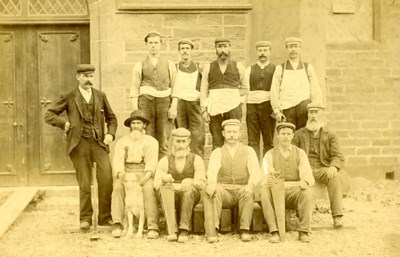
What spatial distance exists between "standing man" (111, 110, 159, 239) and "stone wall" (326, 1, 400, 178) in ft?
14.1

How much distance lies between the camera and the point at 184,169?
7.63 m

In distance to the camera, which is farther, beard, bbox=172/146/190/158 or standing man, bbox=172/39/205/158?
standing man, bbox=172/39/205/158

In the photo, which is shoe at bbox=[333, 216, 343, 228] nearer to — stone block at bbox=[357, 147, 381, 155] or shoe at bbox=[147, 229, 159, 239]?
shoe at bbox=[147, 229, 159, 239]

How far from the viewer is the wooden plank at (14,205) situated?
834 centimetres

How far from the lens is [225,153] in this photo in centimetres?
763

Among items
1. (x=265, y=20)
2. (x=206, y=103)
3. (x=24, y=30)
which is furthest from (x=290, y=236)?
(x=24, y=30)

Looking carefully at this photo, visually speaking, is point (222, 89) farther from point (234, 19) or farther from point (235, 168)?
point (234, 19)

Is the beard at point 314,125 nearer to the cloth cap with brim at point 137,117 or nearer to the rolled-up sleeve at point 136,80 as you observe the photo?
the cloth cap with brim at point 137,117

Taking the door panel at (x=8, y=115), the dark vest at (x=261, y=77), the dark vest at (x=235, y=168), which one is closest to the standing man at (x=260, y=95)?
the dark vest at (x=261, y=77)

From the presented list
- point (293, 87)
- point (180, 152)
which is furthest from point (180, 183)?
point (293, 87)

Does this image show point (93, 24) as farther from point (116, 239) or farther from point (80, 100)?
point (116, 239)

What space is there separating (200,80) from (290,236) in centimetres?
234

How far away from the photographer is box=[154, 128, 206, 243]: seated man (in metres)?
7.40

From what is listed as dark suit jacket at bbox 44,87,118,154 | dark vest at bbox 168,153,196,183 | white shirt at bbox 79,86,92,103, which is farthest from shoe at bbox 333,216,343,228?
white shirt at bbox 79,86,92,103
